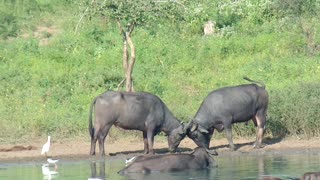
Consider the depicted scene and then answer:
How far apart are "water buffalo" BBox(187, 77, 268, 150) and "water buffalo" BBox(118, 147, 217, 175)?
8.59 ft

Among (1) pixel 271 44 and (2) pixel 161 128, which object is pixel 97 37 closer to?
(1) pixel 271 44

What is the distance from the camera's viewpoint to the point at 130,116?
19.2m

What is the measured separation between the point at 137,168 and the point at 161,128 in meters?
3.47

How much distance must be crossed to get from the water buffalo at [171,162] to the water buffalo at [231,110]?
8.59ft

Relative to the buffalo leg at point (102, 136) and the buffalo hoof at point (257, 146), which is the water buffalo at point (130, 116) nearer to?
the buffalo leg at point (102, 136)

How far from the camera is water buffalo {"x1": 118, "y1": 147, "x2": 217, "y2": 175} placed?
16.3 m

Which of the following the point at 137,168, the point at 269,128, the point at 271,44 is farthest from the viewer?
the point at 271,44

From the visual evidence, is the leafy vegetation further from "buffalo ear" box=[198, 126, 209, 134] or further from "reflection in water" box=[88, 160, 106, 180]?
"reflection in water" box=[88, 160, 106, 180]

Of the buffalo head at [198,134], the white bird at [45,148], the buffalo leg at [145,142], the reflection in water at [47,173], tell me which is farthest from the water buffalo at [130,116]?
the reflection in water at [47,173]

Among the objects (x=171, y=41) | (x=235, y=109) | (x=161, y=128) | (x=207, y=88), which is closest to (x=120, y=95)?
(x=161, y=128)

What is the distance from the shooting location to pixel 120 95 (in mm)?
19156

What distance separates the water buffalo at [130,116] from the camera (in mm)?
19109

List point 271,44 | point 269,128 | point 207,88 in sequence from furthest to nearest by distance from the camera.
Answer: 1. point 271,44
2. point 207,88
3. point 269,128

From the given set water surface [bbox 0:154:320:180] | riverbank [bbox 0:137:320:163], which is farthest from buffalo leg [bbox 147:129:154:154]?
water surface [bbox 0:154:320:180]
